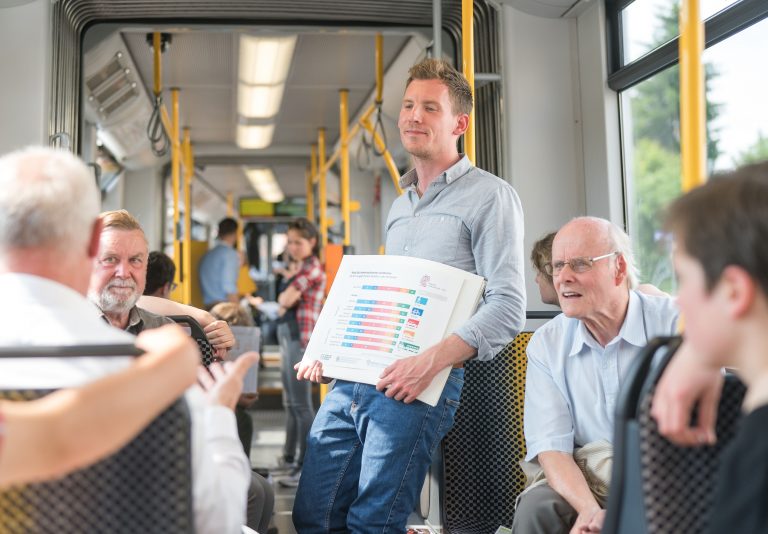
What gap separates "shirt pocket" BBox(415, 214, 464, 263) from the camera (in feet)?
8.58

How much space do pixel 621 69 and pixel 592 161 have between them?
0.49m

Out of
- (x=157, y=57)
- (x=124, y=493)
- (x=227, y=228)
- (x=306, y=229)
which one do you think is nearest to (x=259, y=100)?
(x=227, y=228)

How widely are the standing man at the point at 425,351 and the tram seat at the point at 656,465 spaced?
1.06m

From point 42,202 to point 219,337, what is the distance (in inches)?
65.7

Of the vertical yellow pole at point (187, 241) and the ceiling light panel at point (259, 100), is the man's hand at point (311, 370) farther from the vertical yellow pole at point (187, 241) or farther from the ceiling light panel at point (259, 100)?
the ceiling light panel at point (259, 100)

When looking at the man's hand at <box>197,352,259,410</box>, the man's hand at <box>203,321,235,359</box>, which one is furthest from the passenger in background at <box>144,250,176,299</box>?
the man's hand at <box>197,352,259,410</box>

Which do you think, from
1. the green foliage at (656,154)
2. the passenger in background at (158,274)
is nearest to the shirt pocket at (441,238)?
the green foliage at (656,154)

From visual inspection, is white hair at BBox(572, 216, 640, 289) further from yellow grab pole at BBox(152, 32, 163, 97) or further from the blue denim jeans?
yellow grab pole at BBox(152, 32, 163, 97)

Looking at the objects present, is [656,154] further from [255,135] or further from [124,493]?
[255,135]

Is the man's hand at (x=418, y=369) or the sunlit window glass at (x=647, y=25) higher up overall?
the sunlit window glass at (x=647, y=25)

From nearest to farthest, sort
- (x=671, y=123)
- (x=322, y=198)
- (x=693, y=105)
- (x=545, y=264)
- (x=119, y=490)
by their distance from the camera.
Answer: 1. (x=119, y=490)
2. (x=693, y=105)
3. (x=545, y=264)
4. (x=671, y=123)
5. (x=322, y=198)

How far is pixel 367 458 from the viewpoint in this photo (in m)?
2.48

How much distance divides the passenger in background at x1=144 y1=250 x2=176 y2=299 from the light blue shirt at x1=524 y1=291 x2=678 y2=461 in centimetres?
242

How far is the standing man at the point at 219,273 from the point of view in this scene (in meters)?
9.15
